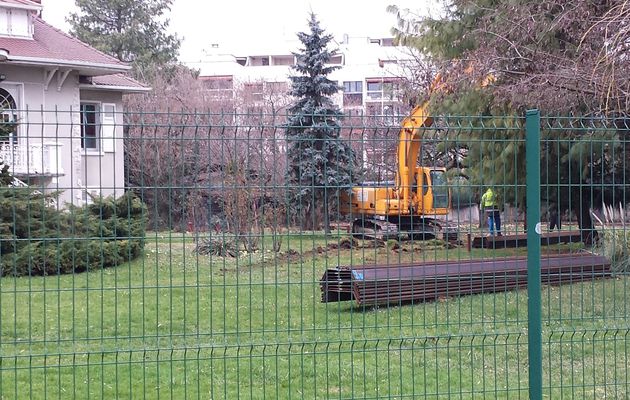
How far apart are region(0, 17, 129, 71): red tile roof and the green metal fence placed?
12.5 meters

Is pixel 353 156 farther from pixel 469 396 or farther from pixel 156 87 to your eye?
pixel 156 87

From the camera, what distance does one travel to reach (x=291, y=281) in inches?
358

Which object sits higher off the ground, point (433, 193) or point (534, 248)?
point (433, 193)

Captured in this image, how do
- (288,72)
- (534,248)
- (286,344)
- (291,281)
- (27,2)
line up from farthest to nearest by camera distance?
(288,72), (27,2), (291,281), (286,344), (534,248)

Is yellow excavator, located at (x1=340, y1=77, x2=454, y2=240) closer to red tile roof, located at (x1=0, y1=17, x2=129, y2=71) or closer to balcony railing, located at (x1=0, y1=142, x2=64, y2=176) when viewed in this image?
balcony railing, located at (x1=0, y1=142, x2=64, y2=176)

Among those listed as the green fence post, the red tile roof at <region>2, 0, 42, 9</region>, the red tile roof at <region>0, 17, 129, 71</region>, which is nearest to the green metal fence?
the green fence post

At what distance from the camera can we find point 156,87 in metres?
40.8

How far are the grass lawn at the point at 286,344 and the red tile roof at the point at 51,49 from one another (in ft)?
43.1

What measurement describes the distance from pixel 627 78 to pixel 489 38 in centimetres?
558

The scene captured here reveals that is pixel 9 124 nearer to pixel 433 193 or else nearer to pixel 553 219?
Result: pixel 433 193

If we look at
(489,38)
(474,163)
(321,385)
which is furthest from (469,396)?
(489,38)

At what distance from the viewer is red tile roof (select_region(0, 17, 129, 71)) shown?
23.0m

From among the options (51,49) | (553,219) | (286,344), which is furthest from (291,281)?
(51,49)

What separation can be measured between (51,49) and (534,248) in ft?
70.8
